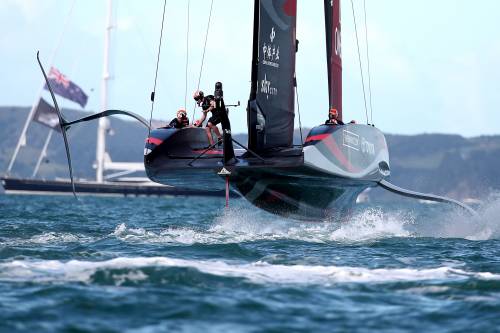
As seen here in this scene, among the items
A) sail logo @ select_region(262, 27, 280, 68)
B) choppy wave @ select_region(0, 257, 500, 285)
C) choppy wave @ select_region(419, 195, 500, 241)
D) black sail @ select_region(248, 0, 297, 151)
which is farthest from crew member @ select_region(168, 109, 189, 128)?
choppy wave @ select_region(419, 195, 500, 241)

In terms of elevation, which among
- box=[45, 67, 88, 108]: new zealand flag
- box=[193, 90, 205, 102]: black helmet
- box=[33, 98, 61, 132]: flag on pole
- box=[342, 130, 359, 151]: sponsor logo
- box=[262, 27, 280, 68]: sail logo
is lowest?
box=[342, 130, 359, 151]: sponsor logo

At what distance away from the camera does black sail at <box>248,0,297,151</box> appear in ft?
43.9

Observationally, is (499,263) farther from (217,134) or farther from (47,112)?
(47,112)

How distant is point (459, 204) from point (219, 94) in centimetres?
617

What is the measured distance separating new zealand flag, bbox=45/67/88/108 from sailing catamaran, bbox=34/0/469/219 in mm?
52512

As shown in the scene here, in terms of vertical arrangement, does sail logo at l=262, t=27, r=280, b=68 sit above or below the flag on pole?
below

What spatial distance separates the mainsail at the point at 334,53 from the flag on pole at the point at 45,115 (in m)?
56.6

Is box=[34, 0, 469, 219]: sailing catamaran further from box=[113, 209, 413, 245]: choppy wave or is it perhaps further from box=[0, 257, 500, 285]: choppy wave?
box=[0, 257, 500, 285]: choppy wave

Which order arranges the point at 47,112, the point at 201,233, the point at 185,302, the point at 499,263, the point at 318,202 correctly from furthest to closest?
1. the point at 47,112
2. the point at 318,202
3. the point at 201,233
4. the point at 499,263
5. the point at 185,302

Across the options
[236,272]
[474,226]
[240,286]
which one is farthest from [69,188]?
[240,286]

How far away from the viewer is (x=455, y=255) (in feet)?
38.8

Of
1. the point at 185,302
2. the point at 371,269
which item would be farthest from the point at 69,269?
the point at 371,269

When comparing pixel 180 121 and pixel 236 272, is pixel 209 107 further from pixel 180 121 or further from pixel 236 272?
pixel 236 272

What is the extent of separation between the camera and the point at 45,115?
2847 inches
